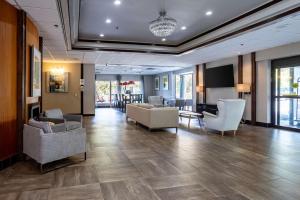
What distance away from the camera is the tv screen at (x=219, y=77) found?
9.89m

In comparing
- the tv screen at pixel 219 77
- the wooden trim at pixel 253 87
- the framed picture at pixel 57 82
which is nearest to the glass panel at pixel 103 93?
the framed picture at pixel 57 82

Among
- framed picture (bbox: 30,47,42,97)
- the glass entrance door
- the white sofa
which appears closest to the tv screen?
the glass entrance door

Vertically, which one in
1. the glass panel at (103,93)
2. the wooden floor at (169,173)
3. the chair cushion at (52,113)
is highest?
the glass panel at (103,93)

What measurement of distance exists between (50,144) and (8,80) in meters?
1.40

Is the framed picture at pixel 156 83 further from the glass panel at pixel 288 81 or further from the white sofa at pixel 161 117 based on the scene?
the white sofa at pixel 161 117

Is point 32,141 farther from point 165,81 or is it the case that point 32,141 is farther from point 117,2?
point 165,81

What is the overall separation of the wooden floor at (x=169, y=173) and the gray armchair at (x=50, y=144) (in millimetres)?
242

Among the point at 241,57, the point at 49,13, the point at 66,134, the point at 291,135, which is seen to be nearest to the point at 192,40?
the point at 241,57

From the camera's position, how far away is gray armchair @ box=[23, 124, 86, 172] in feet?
11.8

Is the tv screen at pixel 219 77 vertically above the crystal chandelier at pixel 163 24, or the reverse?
the crystal chandelier at pixel 163 24

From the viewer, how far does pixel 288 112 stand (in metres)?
8.01

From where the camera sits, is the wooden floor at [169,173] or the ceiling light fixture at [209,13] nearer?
the wooden floor at [169,173]

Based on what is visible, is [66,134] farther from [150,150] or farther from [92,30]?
[92,30]

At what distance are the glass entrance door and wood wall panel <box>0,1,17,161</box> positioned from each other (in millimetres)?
7980
